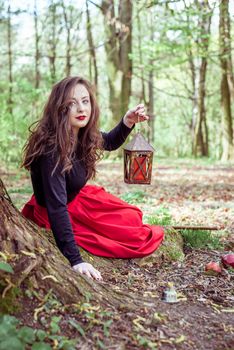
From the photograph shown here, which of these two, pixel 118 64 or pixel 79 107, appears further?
pixel 118 64

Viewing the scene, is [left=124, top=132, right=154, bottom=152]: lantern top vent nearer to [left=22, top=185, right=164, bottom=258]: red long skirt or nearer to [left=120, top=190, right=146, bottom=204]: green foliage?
[left=22, top=185, right=164, bottom=258]: red long skirt

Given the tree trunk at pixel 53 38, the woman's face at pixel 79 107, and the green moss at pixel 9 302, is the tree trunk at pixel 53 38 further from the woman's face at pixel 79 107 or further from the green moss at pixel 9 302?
the green moss at pixel 9 302

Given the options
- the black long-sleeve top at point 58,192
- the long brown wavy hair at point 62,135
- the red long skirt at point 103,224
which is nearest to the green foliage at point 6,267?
the black long-sleeve top at point 58,192

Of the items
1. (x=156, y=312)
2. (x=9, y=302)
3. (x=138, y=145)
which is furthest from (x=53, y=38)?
(x=9, y=302)

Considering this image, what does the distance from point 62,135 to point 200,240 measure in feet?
6.17

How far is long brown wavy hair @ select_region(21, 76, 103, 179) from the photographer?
9.80 feet

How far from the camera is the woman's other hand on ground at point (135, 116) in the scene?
11.5 feet

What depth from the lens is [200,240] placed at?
4.20 m

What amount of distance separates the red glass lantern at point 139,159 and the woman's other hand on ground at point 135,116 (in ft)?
0.66

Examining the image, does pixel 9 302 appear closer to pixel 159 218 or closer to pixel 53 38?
pixel 159 218

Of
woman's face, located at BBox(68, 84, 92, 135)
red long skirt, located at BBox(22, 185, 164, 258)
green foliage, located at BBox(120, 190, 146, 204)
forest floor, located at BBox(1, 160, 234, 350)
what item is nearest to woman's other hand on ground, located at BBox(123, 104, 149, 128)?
woman's face, located at BBox(68, 84, 92, 135)

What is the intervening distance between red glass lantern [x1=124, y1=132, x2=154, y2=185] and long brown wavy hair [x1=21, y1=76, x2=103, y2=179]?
0.25 m

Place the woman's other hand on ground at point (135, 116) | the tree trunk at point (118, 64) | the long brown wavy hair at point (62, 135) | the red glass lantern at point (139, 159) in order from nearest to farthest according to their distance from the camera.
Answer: the long brown wavy hair at point (62, 135) → the red glass lantern at point (139, 159) → the woman's other hand on ground at point (135, 116) → the tree trunk at point (118, 64)

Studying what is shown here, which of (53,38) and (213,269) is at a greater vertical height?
(53,38)
